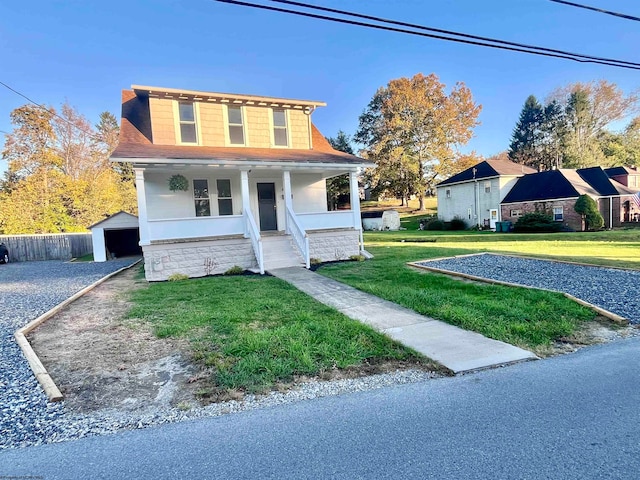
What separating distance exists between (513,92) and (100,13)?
5691cm

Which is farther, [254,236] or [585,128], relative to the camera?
[585,128]

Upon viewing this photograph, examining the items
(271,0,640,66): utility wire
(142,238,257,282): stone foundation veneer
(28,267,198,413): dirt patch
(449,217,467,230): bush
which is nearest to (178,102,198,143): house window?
(142,238,257,282): stone foundation veneer

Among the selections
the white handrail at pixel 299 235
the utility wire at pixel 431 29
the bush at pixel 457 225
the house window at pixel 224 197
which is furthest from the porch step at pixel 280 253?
the bush at pixel 457 225

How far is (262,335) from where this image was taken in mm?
4629

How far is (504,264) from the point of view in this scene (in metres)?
10.0

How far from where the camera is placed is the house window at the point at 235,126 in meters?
12.9

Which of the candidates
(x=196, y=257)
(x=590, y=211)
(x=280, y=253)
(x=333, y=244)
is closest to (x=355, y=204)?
(x=333, y=244)

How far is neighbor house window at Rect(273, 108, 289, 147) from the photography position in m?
13.5

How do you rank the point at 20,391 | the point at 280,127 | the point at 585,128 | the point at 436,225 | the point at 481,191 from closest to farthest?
the point at 20,391, the point at 280,127, the point at 481,191, the point at 436,225, the point at 585,128

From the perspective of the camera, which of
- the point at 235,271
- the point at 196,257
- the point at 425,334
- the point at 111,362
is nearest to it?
the point at 111,362

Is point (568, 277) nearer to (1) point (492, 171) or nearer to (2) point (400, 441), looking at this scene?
(2) point (400, 441)

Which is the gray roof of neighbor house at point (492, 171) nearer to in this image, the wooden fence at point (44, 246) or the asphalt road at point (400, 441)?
the asphalt road at point (400, 441)

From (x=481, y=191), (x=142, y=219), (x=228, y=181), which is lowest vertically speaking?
(x=142, y=219)

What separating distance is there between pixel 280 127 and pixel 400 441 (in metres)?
12.8
